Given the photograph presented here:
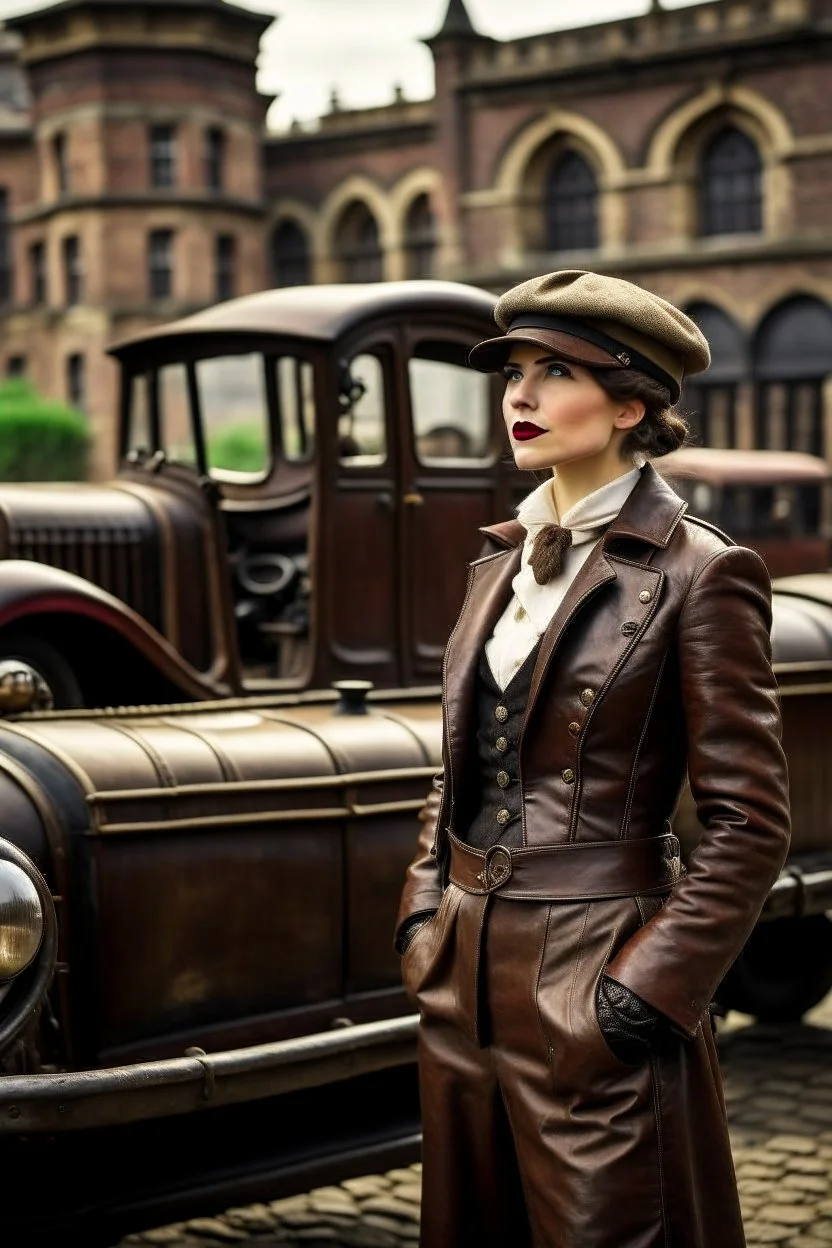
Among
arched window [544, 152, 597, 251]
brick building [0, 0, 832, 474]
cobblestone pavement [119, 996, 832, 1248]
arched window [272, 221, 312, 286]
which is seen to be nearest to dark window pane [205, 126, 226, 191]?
brick building [0, 0, 832, 474]

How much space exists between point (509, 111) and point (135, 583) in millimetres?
30137

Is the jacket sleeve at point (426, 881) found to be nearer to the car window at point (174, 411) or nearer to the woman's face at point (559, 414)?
the woman's face at point (559, 414)

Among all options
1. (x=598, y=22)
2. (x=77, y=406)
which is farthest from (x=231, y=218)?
(x=598, y=22)

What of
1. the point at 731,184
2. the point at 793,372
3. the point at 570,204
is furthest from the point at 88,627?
the point at 570,204

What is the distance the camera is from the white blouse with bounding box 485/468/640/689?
10.0 ft

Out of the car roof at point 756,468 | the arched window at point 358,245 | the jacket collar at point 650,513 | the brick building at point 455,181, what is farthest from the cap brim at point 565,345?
the arched window at point 358,245

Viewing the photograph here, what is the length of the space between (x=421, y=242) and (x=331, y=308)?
32.3m

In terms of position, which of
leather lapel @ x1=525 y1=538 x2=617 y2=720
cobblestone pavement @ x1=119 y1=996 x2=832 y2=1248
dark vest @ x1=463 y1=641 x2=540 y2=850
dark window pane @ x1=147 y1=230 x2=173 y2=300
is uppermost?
dark window pane @ x1=147 y1=230 x2=173 y2=300

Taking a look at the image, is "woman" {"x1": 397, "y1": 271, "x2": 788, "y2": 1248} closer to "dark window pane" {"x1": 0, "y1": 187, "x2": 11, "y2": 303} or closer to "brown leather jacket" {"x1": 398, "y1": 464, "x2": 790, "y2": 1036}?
"brown leather jacket" {"x1": 398, "y1": 464, "x2": 790, "y2": 1036}

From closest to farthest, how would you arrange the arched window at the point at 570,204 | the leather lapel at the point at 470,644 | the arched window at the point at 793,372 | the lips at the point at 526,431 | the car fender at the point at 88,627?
1. the lips at the point at 526,431
2. the leather lapel at the point at 470,644
3. the car fender at the point at 88,627
4. the arched window at the point at 793,372
5. the arched window at the point at 570,204

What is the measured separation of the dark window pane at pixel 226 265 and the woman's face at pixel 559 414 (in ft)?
119

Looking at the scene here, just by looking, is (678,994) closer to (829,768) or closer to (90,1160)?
(90,1160)

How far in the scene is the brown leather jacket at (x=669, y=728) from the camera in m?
2.77

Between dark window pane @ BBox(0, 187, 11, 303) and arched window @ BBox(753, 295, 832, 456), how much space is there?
19.3 m
